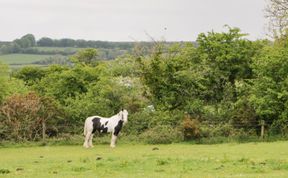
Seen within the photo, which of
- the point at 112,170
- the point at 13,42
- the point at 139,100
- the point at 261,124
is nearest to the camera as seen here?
the point at 112,170

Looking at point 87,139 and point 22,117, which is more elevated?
point 22,117

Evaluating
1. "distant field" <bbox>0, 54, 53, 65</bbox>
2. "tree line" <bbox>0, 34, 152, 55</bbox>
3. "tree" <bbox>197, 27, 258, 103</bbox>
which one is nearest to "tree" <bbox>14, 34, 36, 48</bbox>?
"tree line" <bbox>0, 34, 152, 55</bbox>

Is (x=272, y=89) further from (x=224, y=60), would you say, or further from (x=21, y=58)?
(x=21, y=58)

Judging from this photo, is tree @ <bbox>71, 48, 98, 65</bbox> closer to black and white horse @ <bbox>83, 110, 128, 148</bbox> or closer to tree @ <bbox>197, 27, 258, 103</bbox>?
tree @ <bbox>197, 27, 258, 103</bbox>

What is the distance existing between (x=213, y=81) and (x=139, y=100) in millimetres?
5081

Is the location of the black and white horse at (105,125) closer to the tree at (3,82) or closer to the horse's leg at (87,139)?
the horse's leg at (87,139)

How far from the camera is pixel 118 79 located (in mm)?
36938

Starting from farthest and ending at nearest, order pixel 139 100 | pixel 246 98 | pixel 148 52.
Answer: pixel 148 52 → pixel 139 100 → pixel 246 98

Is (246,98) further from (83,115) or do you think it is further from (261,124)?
(83,115)

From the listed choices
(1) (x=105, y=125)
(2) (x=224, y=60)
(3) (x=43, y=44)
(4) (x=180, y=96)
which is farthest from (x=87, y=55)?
(3) (x=43, y=44)

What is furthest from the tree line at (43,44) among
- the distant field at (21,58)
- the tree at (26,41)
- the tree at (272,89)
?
the tree at (272,89)

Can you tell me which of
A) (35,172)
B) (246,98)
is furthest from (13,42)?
(35,172)

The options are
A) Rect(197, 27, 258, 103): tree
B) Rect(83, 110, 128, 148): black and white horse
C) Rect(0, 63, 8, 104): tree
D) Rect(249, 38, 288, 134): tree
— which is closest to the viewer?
Rect(83, 110, 128, 148): black and white horse

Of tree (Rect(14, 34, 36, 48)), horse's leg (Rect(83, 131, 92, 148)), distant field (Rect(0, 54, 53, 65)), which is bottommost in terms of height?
horse's leg (Rect(83, 131, 92, 148))
